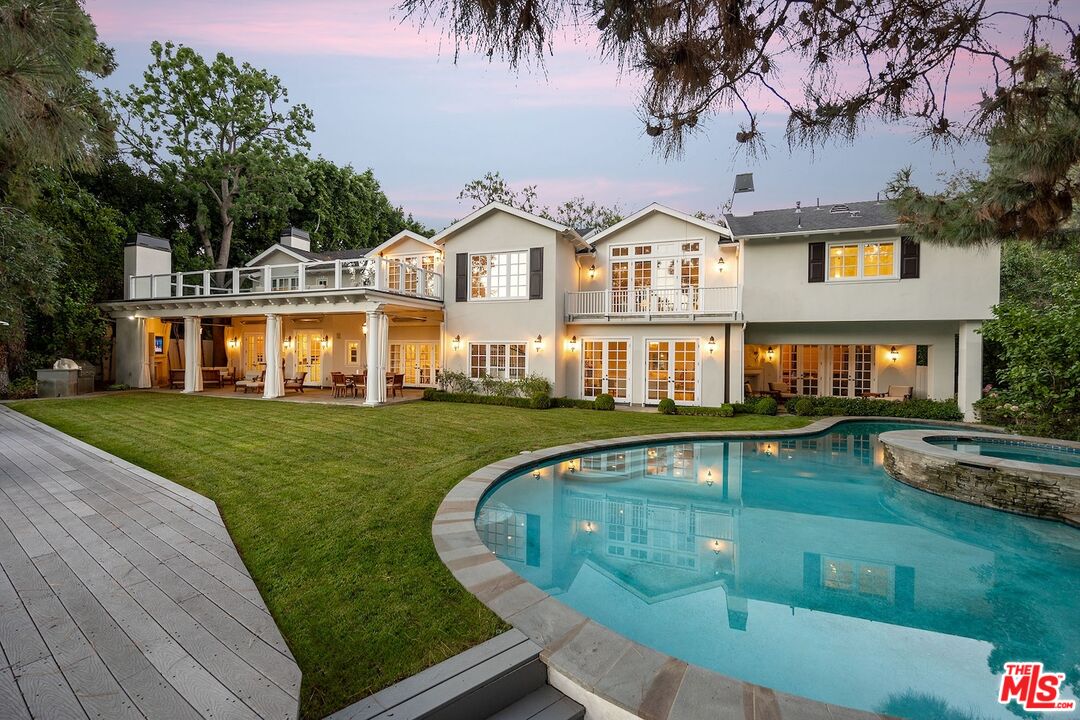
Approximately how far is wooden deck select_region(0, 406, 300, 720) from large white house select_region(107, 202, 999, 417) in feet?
32.2

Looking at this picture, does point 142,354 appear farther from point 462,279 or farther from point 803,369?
point 803,369

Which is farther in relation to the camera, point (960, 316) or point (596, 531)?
point (960, 316)

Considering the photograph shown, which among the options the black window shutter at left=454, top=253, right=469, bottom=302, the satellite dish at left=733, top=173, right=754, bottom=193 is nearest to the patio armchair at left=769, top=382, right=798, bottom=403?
the satellite dish at left=733, top=173, right=754, bottom=193

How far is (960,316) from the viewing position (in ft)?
43.7

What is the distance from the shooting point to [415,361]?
63.6 feet

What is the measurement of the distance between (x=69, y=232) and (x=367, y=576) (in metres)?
21.7

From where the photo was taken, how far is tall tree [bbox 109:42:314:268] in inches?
937

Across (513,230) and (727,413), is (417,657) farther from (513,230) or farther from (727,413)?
(513,230)

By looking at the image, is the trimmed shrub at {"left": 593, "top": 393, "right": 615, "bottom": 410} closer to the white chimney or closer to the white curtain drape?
the white chimney

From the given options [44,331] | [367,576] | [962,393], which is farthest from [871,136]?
[44,331]

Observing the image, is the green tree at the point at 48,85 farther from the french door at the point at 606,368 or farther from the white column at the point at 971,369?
the white column at the point at 971,369

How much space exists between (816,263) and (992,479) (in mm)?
9127

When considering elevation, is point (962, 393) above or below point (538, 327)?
below

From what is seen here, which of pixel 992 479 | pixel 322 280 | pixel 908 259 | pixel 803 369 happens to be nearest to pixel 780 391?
pixel 803 369
